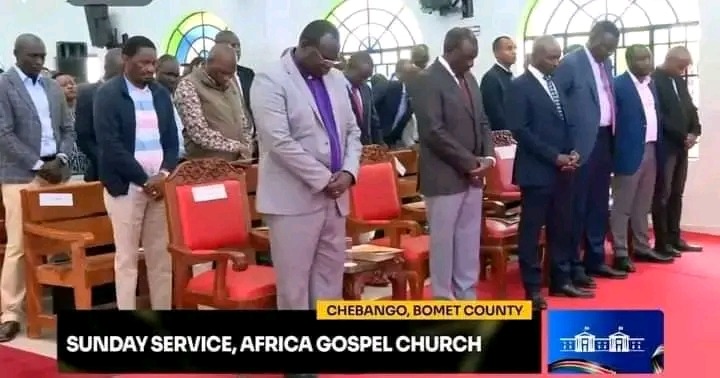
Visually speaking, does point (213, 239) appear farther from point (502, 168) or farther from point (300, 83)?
point (502, 168)

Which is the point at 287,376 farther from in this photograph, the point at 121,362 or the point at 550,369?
the point at 550,369

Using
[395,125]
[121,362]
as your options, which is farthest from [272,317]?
[395,125]

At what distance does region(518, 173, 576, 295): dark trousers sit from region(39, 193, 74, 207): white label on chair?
2143 mm

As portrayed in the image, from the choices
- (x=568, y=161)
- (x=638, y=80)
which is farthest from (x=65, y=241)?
(x=638, y=80)

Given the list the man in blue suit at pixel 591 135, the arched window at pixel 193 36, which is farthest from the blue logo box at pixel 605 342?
the arched window at pixel 193 36

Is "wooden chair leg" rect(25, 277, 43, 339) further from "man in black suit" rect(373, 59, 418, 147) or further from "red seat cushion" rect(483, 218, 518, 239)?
"man in black suit" rect(373, 59, 418, 147)

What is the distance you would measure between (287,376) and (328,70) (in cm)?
114

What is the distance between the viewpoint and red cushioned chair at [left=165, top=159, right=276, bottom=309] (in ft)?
11.3

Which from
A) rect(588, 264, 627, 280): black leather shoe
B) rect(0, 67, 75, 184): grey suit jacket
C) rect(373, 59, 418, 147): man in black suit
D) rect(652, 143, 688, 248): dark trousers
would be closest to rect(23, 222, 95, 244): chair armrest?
rect(0, 67, 75, 184): grey suit jacket

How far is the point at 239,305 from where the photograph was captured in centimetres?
340

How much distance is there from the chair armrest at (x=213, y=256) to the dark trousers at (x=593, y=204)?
2075 mm

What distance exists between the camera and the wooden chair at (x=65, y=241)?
399cm

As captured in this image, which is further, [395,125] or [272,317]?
[395,125]

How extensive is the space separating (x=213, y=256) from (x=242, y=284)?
0.15 meters
